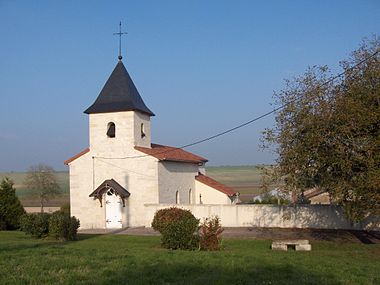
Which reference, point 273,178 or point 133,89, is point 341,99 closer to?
point 273,178

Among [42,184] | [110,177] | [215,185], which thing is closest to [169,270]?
[110,177]

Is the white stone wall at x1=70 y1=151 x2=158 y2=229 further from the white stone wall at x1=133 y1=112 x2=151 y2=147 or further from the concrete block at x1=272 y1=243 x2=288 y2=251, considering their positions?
the concrete block at x1=272 y1=243 x2=288 y2=251

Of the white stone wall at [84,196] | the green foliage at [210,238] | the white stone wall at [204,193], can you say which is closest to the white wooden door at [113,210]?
the white stone wall at [84,196]

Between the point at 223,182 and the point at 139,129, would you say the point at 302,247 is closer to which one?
the point at 139,129

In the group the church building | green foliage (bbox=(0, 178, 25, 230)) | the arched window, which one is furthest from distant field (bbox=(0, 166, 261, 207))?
green foliage (bbox=(0, 178, 25, 230))

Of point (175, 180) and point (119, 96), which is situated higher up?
point (119, 96)

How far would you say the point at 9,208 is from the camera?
33.3 m

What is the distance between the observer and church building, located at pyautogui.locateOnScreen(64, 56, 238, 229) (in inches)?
1271

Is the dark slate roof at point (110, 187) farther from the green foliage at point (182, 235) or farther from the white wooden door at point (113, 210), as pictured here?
the green foliage at point (182, 235)

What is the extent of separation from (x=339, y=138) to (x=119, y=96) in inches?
747

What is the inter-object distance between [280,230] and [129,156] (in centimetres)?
1129

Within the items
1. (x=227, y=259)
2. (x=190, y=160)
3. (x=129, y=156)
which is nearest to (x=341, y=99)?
(x=227, y=259)

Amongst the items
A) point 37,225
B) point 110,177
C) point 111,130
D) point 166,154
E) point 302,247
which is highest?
point 111,130

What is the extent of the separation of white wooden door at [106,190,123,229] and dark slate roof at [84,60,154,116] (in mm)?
5780
